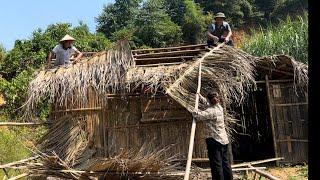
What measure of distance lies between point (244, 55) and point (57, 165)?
3.84 meters

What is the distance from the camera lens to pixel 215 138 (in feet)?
20.5

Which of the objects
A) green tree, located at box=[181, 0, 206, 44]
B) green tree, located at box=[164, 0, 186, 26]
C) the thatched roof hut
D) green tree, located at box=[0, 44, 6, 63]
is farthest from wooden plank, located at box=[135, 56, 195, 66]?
green tree, located at box=[164, 0, 186, 26]

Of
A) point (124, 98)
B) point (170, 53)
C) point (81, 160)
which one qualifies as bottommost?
point (81, 160)

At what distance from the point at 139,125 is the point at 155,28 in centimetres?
1696

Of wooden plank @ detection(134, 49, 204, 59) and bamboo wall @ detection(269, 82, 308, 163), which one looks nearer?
wooden plank @ detection(134, 49, 204, 59)

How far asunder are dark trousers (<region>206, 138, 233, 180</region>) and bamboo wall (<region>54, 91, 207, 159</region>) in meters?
2.26

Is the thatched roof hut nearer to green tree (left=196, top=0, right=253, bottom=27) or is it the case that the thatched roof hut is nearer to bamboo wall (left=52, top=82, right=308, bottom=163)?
bamboo wall (left=52, top=82, right=308, bottom=163)

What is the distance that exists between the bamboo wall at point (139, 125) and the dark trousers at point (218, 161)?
2255 mm

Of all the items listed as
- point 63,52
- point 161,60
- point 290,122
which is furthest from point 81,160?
point 290,122

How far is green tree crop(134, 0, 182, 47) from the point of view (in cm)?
2502

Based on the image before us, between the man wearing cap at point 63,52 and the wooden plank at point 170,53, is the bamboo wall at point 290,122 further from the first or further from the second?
the man wearing cap at point 63,52

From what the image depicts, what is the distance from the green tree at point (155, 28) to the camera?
25.0 meters

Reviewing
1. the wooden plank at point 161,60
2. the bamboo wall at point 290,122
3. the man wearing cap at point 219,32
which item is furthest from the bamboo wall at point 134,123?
the bamboo wall at point 290,122

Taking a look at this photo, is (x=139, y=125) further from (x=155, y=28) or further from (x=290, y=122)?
(x=155, y=28)
